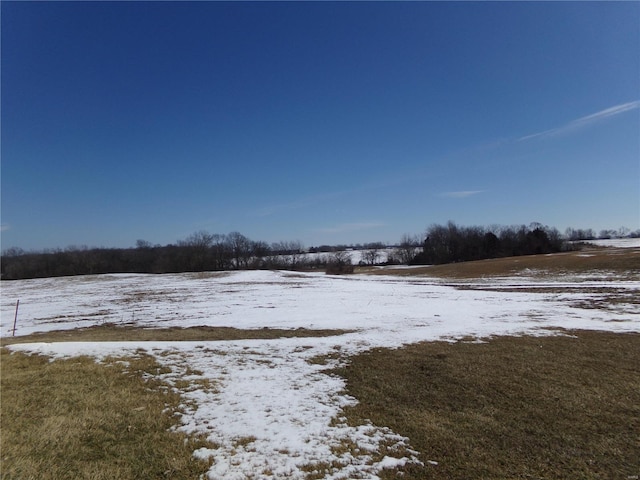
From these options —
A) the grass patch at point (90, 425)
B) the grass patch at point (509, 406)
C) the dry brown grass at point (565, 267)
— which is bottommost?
the grass patch at point (509, 406)

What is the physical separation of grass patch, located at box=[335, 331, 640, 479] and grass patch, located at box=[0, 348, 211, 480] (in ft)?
10.5

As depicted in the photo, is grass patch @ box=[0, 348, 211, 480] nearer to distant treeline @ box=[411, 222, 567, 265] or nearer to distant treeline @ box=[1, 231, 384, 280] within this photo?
distant treeline @ box=[1, 231, 384, 280]

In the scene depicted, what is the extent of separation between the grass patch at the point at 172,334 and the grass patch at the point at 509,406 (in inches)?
171

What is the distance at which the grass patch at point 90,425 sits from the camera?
4.85m

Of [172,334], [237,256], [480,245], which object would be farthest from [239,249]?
[172,334]

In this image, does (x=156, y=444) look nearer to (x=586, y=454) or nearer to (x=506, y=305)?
(x=586, y=454)

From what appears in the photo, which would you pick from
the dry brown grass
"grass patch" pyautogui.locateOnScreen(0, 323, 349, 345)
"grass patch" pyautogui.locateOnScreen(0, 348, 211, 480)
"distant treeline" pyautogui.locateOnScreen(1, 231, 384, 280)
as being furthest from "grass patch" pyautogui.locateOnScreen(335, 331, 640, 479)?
"distant treeline" pyautogui.locateOnScreen(1, 231, 384, 280)

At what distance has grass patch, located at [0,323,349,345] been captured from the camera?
13141 mm

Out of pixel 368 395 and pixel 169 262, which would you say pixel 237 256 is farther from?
pixel 368 395

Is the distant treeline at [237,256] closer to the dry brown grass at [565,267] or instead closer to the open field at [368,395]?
the dry brown grass at [565,267]

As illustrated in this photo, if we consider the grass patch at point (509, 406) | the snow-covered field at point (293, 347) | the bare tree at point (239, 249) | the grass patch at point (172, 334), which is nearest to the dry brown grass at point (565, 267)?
the snow-covered field at point (293, 347)

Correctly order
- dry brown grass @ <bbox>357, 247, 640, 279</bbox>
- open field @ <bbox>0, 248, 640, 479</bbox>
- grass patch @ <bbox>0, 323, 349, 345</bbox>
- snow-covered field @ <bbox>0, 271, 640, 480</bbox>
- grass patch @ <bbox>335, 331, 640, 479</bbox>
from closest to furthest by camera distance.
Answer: grass patch @ <bbox>335, 331, 640, 479</bbox>
open field @ <bbox>0, 248, 640, 479</bbox>
snow-covered field @ <bbox>0, 271, 640, 480</bbox>
grass patch @ <bbox>0, 323, 349, 345</bbox>
dry brown grass @ <bbox>357, 247, 640, 279</bbox>

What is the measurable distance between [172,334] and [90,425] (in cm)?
822

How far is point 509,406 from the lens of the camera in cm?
649
